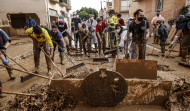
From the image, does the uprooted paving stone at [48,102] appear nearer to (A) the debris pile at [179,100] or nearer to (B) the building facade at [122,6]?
(A) the debris pile at [179,100]

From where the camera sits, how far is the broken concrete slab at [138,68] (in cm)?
307

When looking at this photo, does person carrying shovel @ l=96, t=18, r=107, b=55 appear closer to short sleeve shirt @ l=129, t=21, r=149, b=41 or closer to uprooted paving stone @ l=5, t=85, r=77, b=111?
short sleeve shirt @ l=129, t=21, r=149, b=41

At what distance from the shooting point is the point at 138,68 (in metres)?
3.18

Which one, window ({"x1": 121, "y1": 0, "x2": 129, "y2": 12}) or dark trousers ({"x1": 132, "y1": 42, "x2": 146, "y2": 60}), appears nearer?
dark trousers ({"x1": 132, "y1": 42, "x2": 146, "y2": 60})

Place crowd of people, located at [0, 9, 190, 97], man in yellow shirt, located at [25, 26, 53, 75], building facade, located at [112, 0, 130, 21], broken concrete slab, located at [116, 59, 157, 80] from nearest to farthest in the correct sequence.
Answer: broken concrete slab, located at [116, 59, 157, 80] → man in yellow shirt, located at [25, 26, 53, 75] → crowd of people, located at [0, 9, 190, 97] → building facade, located at [112, 0, 130, 21]

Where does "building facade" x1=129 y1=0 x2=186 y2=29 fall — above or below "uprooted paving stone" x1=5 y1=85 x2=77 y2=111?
above

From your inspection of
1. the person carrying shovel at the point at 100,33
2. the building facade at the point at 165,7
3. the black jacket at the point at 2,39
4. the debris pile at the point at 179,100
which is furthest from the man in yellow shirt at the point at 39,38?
the building facade at the point at 165,7

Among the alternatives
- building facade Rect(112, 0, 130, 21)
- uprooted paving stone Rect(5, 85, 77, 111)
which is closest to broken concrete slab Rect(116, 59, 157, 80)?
uprooted paving stone Rect(5, 85, 77, 111)

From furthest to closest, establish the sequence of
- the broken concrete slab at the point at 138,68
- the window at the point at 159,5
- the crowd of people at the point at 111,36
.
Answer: the window at the point at 159,5 < the crowd of people at the point at 111,36 < the broken concrete slab at the point at 138,68

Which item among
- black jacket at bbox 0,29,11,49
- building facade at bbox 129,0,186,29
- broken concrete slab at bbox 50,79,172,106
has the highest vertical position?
building facade at bbox 129,0,186,29

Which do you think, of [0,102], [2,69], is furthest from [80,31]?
[0,102]

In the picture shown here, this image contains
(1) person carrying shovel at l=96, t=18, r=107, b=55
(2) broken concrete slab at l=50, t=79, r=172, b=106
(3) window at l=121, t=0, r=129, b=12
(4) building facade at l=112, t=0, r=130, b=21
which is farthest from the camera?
(3) window at l=121, t=0, r=129, b=12

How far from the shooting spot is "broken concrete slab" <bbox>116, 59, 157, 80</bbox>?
3.07m


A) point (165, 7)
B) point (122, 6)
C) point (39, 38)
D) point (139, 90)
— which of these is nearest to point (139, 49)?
point (139, 90)
